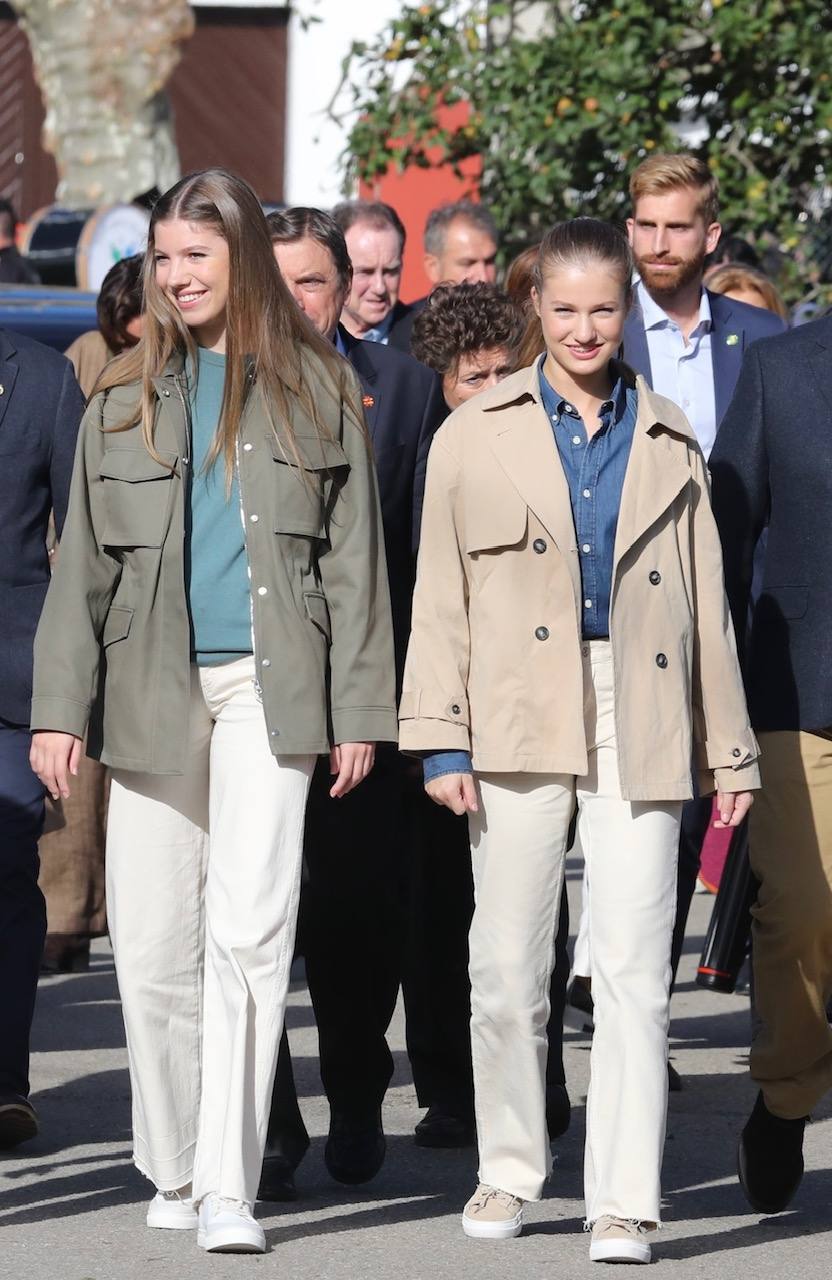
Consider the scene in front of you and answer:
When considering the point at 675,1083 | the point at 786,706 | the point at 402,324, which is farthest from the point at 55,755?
the point at 402,324

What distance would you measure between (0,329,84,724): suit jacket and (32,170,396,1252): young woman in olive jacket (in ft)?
2.59

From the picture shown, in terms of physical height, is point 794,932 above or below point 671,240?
below

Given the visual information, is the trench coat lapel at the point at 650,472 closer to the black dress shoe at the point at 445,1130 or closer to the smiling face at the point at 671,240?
the black dress shoe at the point at 445,1130

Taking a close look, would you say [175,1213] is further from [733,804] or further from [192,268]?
[192,268]

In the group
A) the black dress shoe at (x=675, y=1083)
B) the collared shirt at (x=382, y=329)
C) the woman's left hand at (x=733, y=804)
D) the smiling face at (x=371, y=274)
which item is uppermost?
the smiling face at (x=371, y=274)

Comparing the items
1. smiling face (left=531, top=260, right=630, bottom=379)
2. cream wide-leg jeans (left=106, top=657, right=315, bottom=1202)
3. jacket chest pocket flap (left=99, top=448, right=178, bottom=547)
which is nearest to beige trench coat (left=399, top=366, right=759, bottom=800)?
smiling face (left=531, top=260, right=630, bottom=379)

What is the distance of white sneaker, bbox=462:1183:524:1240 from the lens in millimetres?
4770

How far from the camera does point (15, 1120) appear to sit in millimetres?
5555

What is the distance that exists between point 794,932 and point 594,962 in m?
0.41

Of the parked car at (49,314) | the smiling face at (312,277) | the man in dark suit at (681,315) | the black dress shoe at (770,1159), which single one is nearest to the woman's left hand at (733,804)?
the black dress shoe at (770,1159)

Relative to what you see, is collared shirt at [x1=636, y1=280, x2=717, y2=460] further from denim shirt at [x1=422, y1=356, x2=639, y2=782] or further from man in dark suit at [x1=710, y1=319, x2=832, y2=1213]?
denim shirt at [x1=422, y1=356, x2=639, y2=782]

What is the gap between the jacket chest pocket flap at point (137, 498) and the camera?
15.4ft

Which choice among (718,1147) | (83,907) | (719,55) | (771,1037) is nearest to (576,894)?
(83,907)

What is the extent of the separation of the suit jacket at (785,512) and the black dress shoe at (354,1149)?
3.92ft
